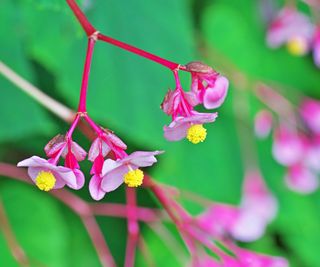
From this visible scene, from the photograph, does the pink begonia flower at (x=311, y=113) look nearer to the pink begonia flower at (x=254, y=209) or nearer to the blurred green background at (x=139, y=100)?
the blurred green background at (x=139, y=100)

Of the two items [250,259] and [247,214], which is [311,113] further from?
[250,259]

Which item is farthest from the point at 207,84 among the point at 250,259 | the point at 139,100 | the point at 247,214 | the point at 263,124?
the point at 263,124

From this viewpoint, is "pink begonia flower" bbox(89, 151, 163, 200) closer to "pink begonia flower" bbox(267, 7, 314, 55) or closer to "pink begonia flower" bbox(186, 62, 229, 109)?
"pink begonia flower" bbox(186, 62, 229, 109)

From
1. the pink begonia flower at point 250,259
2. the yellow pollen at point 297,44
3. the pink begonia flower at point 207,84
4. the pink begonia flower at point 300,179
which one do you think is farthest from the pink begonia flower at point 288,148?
the pink begonia flower at point 207,84

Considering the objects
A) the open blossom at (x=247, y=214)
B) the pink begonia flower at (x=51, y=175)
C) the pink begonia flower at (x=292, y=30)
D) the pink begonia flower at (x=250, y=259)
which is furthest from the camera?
the pink begonia flower at (x=292, y=30)

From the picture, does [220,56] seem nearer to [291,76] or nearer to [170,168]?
[291,76]
